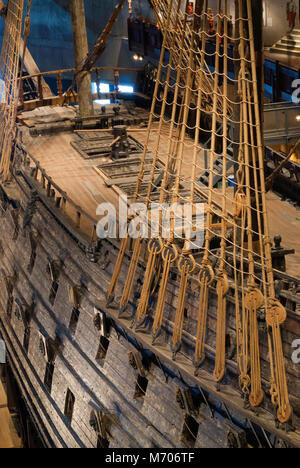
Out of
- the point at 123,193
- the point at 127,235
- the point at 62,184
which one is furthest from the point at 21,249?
the point at 127,235

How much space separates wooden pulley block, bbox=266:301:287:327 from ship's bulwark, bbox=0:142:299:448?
18 cm

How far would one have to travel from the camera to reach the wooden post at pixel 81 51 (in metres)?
15.0

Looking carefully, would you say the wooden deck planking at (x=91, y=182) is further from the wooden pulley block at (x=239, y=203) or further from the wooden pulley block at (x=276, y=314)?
the wooden pulley block at (x=276, y=314)

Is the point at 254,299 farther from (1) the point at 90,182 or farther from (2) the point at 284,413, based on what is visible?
(1) the point at 90,182

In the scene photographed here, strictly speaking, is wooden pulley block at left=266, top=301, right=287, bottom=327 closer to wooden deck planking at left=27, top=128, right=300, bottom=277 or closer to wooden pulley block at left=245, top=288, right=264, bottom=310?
wooden pulley block at left=245, top=288, right=264, bottom=310

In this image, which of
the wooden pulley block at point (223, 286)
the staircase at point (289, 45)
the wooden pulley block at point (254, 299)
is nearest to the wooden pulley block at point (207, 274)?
the wooden pulley block at point (223, 286)

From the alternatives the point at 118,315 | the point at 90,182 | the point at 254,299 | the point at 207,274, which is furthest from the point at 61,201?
the point at 254,299

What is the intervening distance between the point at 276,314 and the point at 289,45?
14374 millimetres

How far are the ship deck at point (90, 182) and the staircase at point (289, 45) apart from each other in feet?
18.6

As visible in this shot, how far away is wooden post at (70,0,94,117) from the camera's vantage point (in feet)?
49.1

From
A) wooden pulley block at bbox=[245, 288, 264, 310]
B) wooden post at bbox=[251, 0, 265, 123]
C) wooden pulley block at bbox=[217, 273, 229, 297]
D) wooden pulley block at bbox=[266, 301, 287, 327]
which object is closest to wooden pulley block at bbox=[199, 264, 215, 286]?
wooden pulley block at bbox=[217, 273, 229, 297]

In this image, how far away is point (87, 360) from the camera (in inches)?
361
